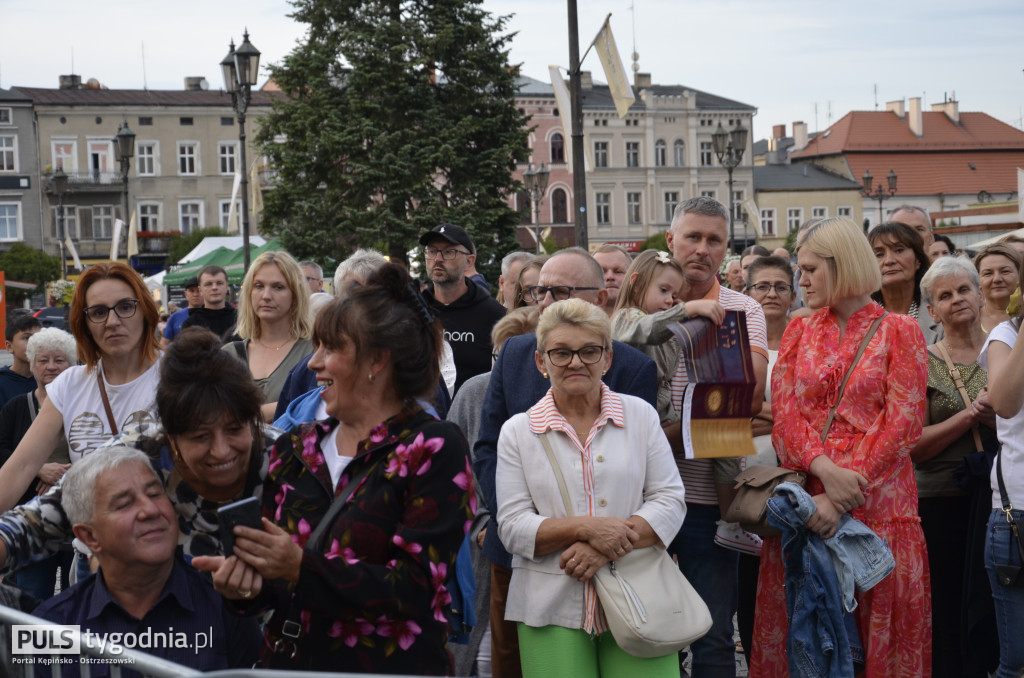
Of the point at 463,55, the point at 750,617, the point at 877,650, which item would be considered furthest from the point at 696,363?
the point at 463,55

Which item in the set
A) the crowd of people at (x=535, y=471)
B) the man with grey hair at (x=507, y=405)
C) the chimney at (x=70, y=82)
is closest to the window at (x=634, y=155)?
the chimney at (x=70, y=82)

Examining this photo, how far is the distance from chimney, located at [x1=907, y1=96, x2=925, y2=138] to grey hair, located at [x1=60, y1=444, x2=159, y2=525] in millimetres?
83314

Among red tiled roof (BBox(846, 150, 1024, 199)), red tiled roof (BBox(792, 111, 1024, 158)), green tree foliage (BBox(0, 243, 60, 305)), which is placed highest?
red tiled roof (BBox(792, 111, 1024, 158))

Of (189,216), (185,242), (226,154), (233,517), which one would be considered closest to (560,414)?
(233,517)

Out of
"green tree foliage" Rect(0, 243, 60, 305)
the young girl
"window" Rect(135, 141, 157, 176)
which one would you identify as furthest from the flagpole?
"window" Rect(135, 141, 157, 176)

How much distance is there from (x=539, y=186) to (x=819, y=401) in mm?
26662

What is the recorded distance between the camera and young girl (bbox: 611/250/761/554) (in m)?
4.55

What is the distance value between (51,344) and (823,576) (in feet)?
15.9

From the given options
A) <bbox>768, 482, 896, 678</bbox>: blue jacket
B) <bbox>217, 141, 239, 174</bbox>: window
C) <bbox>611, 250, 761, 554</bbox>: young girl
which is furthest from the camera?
<bbox>217, 141, 239, 174</bbox>: window

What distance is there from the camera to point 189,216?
216ft

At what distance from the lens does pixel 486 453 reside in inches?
169

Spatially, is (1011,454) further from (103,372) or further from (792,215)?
(792,215)

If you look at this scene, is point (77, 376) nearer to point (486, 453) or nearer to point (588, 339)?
point (486, 453)

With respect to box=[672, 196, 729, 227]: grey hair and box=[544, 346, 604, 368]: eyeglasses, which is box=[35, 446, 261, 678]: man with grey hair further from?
box=[672, 196, 729, 227]: grey hair
